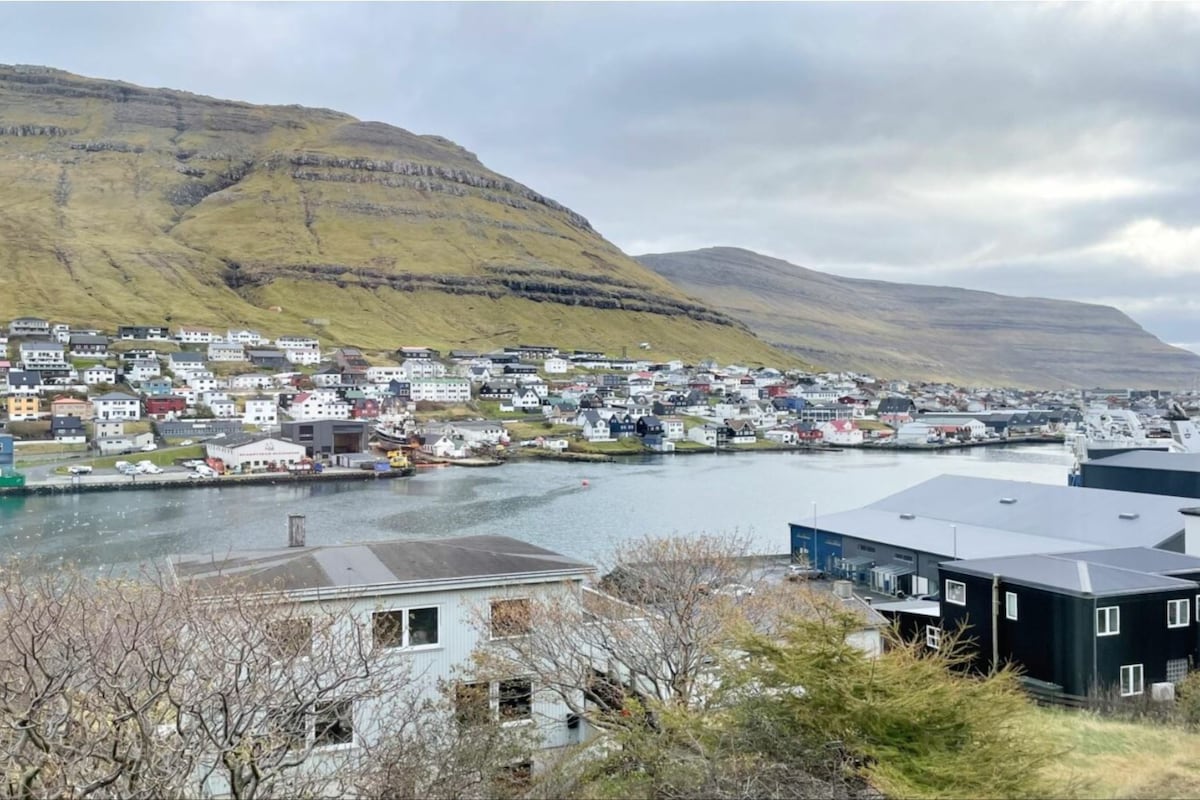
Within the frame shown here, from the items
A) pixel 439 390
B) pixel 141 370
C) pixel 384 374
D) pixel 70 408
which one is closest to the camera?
pixel 70 408

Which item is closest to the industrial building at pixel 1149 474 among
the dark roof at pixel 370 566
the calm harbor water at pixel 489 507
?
the calm harbor water at pixel 489 507

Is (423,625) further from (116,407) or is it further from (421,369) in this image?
(421,369)

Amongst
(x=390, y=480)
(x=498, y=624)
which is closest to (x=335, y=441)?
(x=390, y=480)

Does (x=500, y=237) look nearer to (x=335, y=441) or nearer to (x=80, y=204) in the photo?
(x=80, y=204)

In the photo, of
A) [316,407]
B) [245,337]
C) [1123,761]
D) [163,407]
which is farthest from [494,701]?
[245,337]

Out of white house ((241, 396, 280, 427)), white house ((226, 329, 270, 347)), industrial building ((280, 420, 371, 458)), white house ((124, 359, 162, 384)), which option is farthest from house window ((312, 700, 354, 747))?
white house ((226, 329, 270, 347))

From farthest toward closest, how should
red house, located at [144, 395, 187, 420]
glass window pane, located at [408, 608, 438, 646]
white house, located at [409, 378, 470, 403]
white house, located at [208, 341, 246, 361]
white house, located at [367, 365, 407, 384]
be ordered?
white house, located at [208, 341, 246, 361]
white house, located at [367, 365, 407, 384]
white house, located at [409, 378, 470, 403]
red house, located at [144, 395, 187, 420]
glass window pane, located at [408, 608, 438, 646]

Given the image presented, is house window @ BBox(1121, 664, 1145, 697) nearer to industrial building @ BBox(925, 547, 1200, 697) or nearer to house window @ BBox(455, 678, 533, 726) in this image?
industrial building @ BBox(925, 547, 1200, 697)
